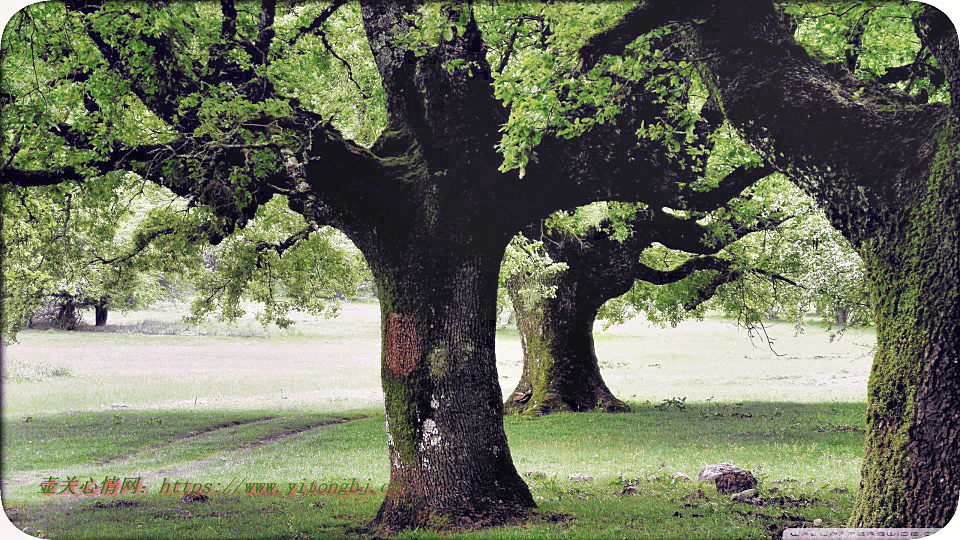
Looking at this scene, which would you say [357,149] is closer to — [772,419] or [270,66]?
[270,66]

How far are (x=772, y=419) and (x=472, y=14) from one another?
15.3m

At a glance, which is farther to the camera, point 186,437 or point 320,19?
point 186,437

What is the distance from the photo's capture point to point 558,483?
11570mm

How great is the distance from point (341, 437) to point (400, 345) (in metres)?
9.63

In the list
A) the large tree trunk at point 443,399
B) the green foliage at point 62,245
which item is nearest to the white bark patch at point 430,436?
the large tree trunk at point 443,399

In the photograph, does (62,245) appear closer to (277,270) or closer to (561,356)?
(277,270)

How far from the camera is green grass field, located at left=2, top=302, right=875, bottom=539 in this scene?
970 cm

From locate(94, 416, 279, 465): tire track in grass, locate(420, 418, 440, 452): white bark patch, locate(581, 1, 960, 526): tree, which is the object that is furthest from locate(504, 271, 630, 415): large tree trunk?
locate(581, 1, 960, 526): tree

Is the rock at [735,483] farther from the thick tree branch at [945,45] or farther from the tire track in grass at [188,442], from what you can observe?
the tire track in grass at [188,442]

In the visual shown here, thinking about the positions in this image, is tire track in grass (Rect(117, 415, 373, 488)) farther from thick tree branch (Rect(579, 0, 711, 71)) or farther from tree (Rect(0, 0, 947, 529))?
thick tree branch (Rect(579, 0, 711, 71))

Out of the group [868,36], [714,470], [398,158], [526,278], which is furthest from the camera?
[526,278]

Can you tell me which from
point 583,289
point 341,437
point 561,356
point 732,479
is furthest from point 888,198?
point 341,437

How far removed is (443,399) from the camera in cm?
902

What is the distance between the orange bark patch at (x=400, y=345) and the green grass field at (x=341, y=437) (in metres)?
2.20
